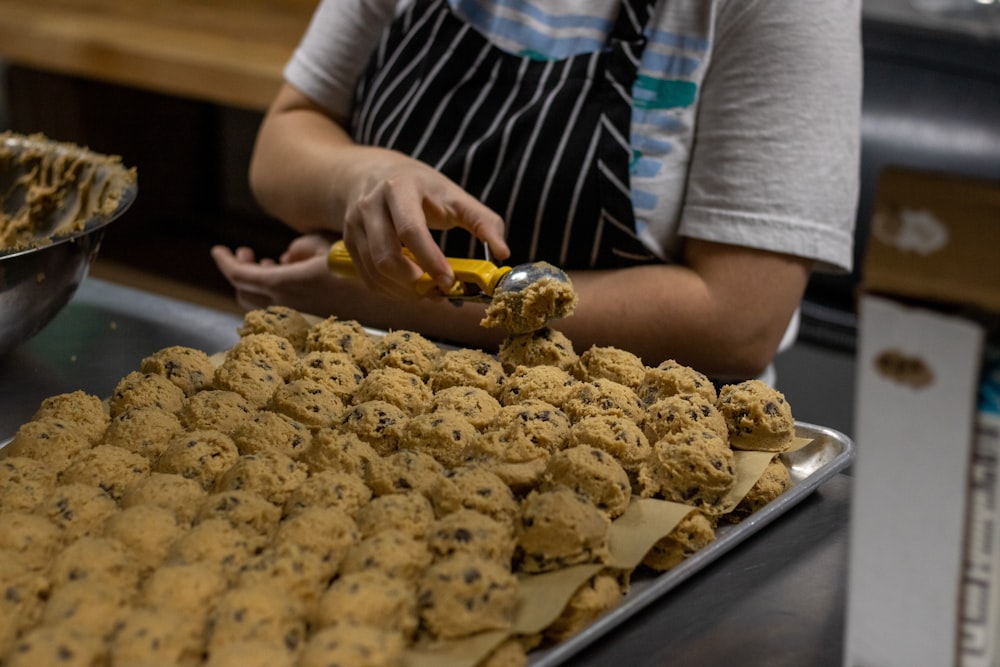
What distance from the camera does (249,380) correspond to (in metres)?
1.06

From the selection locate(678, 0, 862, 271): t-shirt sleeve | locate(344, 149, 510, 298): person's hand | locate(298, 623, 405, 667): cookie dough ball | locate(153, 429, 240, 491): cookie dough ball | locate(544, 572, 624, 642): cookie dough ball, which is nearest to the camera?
locate(298, 623, 405, 667): cookie dough ball

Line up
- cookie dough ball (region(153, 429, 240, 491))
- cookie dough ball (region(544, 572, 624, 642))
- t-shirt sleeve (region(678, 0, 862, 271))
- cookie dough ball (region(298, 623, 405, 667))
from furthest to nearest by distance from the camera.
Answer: t-shirt sleeve (region(678, 0, 862, 271)) < cookie dough ball (region(153, 429, 240, 491)) < cookie dough ball (region(544, 572, 624, 642)) < cookie dough ball (region(298, 623, 405, 667))

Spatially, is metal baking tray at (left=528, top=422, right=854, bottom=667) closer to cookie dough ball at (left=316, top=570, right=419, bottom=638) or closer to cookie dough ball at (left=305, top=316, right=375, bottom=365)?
cookie dough ball at (left=316, top=570, right=419, bottom=638)

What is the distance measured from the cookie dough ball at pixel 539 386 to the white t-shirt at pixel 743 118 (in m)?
0.39

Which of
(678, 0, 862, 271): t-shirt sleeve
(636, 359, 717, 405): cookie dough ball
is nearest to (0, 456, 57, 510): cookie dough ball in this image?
(636, 359, 717, 405): cookie dough ball

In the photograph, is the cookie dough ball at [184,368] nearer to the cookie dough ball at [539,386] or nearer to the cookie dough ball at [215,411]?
the cookie dough ball at [215,411]

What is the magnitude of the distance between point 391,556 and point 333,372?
13.9 inches

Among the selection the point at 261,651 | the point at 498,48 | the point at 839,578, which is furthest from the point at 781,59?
the point at 261,651

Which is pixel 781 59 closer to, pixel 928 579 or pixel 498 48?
pixel 498 48

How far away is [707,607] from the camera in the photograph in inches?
32.7

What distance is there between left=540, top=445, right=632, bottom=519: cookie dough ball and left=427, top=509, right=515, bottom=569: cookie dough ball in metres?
0.08

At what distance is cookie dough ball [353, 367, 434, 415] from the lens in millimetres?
1012

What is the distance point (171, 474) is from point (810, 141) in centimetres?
83

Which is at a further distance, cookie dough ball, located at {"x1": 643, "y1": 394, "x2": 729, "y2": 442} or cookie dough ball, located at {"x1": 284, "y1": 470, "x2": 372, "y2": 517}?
cookie dough ball, located at {"x1": 643, "y1": 394, "x2": 729, "y2": 442}
